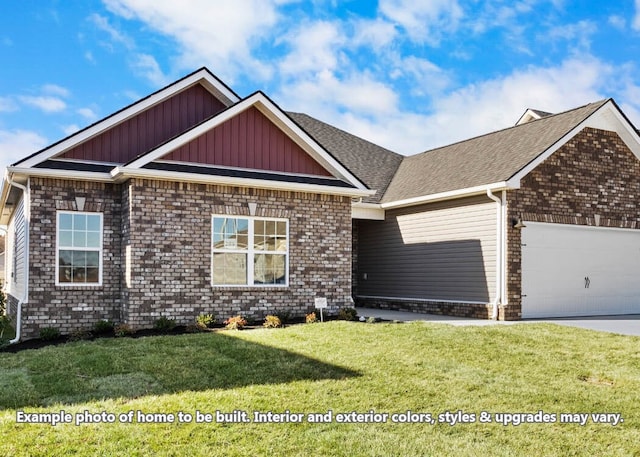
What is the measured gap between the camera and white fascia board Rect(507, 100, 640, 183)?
624 inches

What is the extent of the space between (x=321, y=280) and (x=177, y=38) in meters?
6.31

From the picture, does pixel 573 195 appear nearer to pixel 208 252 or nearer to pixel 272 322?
pixel 272 322

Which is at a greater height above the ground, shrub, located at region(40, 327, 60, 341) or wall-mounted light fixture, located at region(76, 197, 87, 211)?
wall-mounted light fixture, located at region(76, 197, 87, 211)

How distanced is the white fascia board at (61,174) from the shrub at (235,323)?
3.98 metres

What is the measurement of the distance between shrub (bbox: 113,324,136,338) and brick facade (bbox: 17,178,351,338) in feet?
1.24

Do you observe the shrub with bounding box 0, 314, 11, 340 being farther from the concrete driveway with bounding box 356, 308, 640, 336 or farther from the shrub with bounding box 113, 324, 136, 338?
the concrete driveway with bounding box 356, 308, 640, 336

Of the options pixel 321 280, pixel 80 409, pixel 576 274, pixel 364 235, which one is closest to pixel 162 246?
pixel 321 280

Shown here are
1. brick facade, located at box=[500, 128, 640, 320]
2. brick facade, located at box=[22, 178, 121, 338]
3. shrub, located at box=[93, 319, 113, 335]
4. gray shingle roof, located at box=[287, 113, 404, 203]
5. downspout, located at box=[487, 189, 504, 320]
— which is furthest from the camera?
gray shingle roof, located at box=[287, 113, 404, 203]

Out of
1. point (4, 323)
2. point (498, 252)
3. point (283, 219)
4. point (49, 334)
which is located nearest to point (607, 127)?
point (498, 252)

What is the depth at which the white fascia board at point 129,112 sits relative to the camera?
1304 cm

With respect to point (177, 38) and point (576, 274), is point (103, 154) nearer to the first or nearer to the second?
point (177, 38)

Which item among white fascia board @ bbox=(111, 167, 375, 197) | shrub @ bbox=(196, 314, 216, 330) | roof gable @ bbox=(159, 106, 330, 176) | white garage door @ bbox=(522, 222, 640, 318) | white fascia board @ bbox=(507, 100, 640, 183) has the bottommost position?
shrub @ bbox=(196, 314, 216, 330)

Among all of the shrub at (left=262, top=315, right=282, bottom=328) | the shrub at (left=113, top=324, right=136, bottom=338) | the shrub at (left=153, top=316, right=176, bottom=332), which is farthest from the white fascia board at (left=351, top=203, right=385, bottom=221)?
the shrub at (left=113, top=324, right=136, bottom=338)

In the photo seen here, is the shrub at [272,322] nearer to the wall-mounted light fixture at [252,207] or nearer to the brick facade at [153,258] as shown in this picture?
the brick facade at [153,258]
